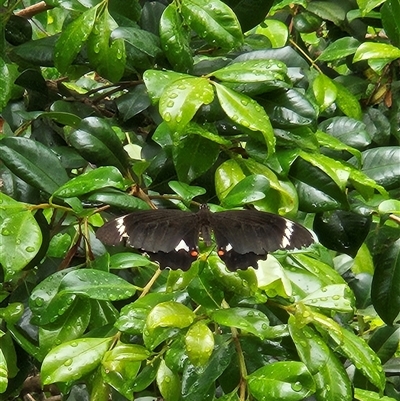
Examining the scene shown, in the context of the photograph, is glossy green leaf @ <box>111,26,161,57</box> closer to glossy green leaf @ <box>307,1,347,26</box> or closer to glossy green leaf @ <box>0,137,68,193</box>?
glossy green leaf @ <box>0,137,68,193</box>

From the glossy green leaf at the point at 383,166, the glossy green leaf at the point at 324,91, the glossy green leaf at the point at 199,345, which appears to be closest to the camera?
the glossy green leaf at the point at 199,345

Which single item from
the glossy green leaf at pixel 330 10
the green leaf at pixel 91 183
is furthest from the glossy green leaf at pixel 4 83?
the glossy green leaf at pixel 330 10

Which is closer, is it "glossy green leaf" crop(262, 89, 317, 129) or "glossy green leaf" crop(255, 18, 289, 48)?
"glossy green leaf" crop(262, 89, 317, 129)

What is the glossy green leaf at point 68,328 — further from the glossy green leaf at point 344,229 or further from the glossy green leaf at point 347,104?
the glossy green leaf at point 347,104

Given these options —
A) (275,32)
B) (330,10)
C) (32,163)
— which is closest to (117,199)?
(32,163)

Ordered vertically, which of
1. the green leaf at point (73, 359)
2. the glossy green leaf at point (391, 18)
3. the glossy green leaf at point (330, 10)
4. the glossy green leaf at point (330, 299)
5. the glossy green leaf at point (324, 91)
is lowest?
the green leaf at point (73, 359)

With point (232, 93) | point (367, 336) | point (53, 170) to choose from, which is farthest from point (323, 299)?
point (367, 336)

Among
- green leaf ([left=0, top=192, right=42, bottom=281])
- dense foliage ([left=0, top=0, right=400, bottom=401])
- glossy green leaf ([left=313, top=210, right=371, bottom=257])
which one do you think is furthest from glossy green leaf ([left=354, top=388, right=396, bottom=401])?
green leaf ([left=0, top=192, right=42, bottom=281])

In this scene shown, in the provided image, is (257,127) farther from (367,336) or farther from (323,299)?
(367,336)

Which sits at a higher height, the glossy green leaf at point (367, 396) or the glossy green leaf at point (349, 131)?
the glossy green leaf at point (349, 131)
